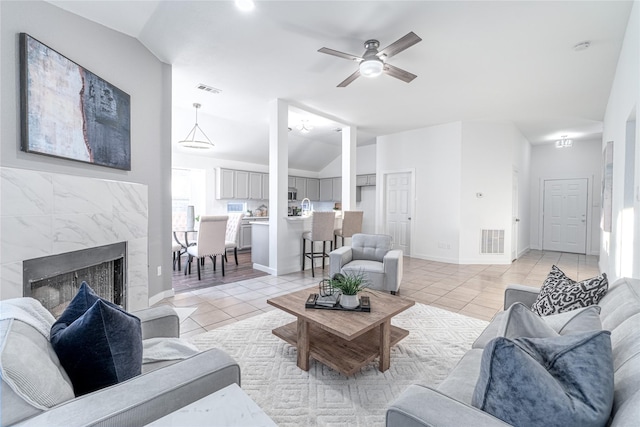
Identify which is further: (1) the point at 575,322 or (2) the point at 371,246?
(2) the point at 371,246

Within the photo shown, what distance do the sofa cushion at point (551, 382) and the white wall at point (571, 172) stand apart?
803 cm

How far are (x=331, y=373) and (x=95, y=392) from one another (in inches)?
56.3

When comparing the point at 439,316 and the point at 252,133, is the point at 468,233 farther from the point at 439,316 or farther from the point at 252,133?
the point at 252,133

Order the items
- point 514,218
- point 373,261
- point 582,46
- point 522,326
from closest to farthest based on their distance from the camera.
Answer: point 522,326 < point 582,46 < point 373,261 < point 514,218

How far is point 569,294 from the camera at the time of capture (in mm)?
1505

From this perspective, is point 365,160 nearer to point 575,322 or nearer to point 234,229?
point 234,229

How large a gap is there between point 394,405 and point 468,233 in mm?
5464

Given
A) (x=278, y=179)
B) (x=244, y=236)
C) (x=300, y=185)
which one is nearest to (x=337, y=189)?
(x=300, y=185)

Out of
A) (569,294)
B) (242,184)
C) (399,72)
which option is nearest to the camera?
(569,294)

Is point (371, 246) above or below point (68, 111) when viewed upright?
below

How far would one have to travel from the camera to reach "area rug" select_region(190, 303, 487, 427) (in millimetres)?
1575

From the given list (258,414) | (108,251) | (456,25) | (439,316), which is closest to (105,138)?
(108,251)

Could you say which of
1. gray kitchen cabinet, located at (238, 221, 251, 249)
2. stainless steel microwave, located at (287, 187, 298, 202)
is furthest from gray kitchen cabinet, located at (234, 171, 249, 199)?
stainless steel microwave, located at (287, 187, 298, 202)

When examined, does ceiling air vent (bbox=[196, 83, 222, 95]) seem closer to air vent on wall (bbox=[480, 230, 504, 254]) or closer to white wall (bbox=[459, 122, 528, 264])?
white wall (bbox=[459, 122, 528, 264])
